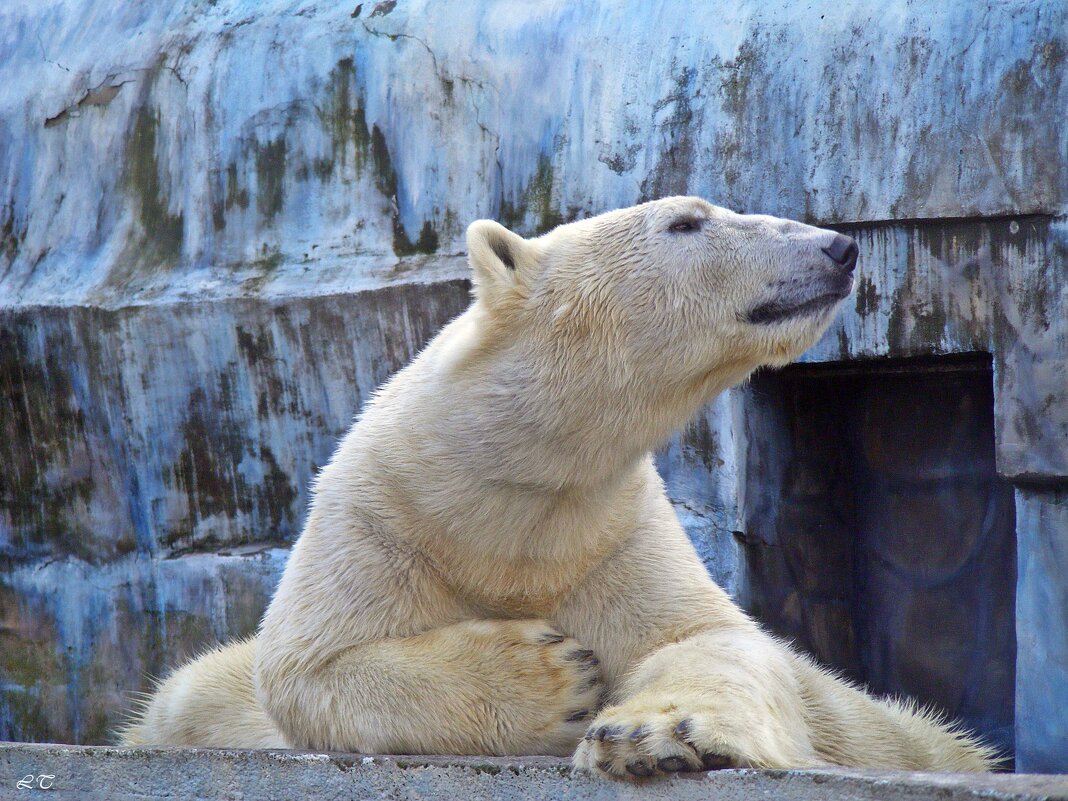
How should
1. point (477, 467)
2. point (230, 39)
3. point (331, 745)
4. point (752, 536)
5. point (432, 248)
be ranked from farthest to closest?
point (230, 39)
point (432, 248)
point (752, 536)
point (477, 467)
point (331, 745)

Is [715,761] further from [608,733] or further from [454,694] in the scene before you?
[454,694]

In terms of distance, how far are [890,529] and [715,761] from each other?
256 centimetres

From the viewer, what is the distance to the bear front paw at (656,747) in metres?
2.00

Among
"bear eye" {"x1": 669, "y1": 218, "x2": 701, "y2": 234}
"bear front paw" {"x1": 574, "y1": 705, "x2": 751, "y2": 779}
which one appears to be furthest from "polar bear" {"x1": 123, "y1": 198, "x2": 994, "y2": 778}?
"bear front paw" {"x1": 574, "y1": 705, "x2": 751, "y2": 779}

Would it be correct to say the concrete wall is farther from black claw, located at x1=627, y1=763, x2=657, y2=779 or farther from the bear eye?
black claw, located at x1=627, y1=763, x2=657, y2=779

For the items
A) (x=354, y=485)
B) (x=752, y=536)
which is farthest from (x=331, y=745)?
(x=752, y=536)

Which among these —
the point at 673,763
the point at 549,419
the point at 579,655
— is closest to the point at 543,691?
the point at 579,655

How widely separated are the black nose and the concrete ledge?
1130mm

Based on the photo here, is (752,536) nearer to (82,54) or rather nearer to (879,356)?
(879,356)

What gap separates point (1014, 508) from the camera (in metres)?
4.08

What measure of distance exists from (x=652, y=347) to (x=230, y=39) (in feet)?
9.37

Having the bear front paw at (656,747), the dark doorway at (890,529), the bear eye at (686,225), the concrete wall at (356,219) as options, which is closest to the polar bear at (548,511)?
the bear eye at (686,225)

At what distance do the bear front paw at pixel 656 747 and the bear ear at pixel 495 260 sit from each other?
0.99m

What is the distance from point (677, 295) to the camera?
2.64 metres
